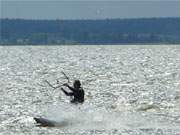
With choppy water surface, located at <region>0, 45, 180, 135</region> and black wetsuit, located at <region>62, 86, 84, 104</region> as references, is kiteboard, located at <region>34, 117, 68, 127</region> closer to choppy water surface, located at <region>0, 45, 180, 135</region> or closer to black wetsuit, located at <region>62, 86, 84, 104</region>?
choppy water surface, located at <region>0, 45, 180, 135</region>

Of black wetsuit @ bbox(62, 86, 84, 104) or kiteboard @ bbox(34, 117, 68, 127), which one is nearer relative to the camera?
black wetsuit @ bbox(62, 86, 84, 104)

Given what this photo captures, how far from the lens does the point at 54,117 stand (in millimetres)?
33125

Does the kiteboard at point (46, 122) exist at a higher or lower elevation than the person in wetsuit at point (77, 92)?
lower

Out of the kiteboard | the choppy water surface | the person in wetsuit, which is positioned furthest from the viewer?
the kiteboard

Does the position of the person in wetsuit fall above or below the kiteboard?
above

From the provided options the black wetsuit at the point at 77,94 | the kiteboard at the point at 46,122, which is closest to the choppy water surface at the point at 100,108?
the kiteboard at the point at 46,122

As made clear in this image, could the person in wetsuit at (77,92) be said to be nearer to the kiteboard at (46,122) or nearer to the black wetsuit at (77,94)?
the black wetsuit at (77,94)

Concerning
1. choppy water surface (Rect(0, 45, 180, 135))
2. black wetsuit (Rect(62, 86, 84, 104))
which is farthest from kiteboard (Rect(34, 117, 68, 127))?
black wetsuit (Rect(62, 86, 84, 104))

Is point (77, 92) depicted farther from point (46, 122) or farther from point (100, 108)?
point (100, 108)

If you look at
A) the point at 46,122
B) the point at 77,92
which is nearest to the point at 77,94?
the point at 77,92

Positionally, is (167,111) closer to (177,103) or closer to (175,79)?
(177,103)

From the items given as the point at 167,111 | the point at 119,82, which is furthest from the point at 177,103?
the point at 119,82

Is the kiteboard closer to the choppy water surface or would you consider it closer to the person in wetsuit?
the choppy water surface

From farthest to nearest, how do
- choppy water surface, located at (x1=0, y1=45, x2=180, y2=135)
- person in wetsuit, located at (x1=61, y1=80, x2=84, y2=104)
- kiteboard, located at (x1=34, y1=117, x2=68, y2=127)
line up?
kiteboard, located at (x1=34, y1=117, x2=68, y2=127) → person in wetsuit, located at (x1=61, y1=80, x2=84, y2=104) → choppy water surface, located at (x1=0, y1=45, x2=180, y2=135)
